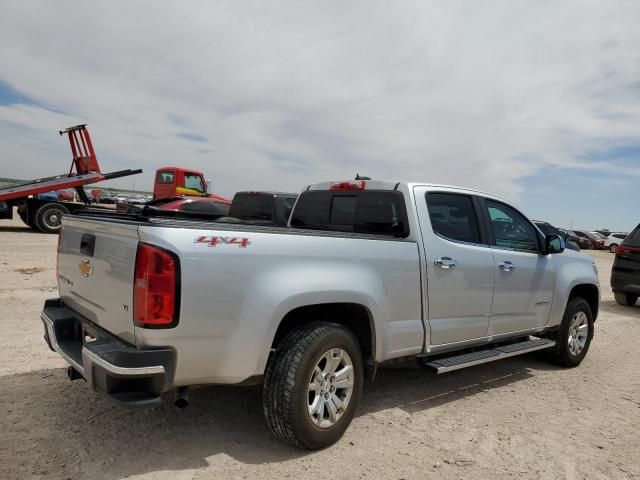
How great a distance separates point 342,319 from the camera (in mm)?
3596

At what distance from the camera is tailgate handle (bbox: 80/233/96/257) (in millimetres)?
3143

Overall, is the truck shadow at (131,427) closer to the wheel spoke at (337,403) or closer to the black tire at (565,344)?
the wheel spoke at (337,403)

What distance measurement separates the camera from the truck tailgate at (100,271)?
2711 millimetres

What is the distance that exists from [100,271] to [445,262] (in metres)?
2.51

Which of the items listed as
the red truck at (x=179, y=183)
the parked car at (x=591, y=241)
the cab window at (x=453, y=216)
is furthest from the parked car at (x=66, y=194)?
the parked car at (x=591, y=241)

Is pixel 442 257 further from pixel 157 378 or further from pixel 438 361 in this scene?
pixel 157 378

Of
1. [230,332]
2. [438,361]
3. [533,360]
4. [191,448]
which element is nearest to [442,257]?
[438,361]

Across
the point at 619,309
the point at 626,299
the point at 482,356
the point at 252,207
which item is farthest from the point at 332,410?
the point at 626,299

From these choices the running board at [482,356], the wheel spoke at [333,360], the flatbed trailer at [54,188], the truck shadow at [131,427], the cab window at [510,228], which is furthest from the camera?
the flatbed trailer at [54,188]

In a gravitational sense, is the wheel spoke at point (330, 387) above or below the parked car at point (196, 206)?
below

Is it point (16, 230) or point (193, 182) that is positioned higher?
point (193, 182)

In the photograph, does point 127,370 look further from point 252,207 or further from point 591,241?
point 591,241

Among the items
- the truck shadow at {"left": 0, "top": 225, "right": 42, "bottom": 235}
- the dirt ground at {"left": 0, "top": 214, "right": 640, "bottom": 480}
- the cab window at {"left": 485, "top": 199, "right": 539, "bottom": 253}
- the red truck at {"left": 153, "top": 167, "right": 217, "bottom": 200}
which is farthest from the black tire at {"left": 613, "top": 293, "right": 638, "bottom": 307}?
the truck shadow at {"left": 0, "top": 225, "right": 42, "bottom": 235}

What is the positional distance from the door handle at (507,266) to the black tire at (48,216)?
14.5m
